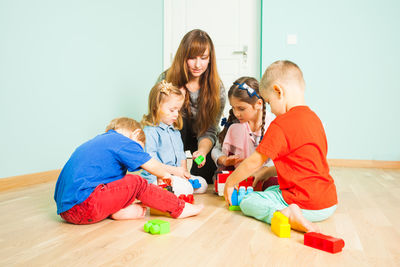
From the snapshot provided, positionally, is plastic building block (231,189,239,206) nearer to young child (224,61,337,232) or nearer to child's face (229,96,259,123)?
young child (224,61,337,232)

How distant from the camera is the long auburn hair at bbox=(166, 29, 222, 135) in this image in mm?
2107

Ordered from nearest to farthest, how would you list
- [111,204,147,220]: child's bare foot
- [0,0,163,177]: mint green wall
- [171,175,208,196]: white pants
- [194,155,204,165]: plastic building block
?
1. [111,204,147,220]: child's bare foot
2. [171,175,208,196]: white pants
3. [194,155,204,165]: plastic building block
4. [0,0,163,177]: mint green wall

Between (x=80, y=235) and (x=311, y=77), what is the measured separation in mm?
2865

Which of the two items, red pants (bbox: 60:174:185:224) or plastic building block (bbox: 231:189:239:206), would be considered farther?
plastic building block (bbox: 231:189:239:206)

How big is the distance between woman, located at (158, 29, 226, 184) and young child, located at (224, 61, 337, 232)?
2.34 feet

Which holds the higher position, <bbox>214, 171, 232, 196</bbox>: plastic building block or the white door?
the white door

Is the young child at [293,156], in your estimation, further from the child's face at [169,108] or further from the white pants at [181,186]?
the child's face at [169,108]

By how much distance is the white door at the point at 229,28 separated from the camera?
377cm

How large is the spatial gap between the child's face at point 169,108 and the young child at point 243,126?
0.96ft

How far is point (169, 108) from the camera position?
6.50 ft

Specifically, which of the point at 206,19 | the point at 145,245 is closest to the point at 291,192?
the point at 145,245

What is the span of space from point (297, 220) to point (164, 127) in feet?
3.26

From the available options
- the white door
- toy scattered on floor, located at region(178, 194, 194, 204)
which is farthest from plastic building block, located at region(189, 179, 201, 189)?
the white door

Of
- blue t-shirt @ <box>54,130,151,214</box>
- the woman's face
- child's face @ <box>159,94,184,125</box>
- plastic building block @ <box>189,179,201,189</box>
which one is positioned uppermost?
the woman's face
